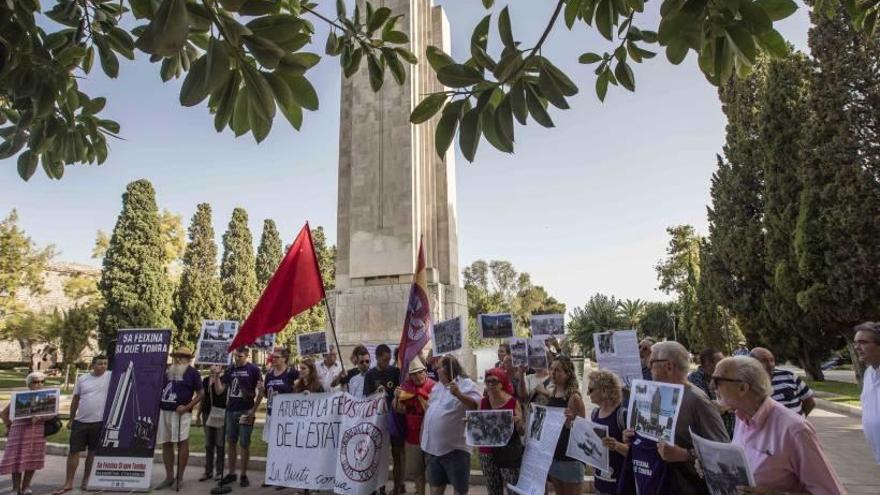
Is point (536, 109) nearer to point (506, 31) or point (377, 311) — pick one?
point (506, 31)

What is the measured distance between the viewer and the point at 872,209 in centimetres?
1603

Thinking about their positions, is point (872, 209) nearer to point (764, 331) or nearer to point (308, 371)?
point (764, 331)

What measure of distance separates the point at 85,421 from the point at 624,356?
7.35 meters

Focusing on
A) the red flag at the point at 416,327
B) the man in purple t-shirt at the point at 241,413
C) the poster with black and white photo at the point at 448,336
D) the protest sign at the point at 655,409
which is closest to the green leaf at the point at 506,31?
the protest sign at the point at 655,409

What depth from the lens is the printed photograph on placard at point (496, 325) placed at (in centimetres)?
871

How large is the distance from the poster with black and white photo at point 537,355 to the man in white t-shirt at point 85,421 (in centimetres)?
607

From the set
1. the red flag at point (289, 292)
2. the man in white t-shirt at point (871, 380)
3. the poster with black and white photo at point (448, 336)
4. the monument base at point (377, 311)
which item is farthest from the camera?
the monument base at point (377, 311)

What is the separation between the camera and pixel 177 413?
7.54 meters

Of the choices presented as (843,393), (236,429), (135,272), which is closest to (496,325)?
(236,429)

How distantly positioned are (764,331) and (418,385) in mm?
22304

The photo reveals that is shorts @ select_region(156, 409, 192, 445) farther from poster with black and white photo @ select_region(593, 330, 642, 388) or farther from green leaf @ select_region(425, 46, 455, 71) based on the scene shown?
green leaf @ select_region(425, 46, 455, 71)

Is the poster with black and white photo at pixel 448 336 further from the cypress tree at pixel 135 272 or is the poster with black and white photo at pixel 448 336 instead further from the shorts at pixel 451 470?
the cypress tree at pixel 135 272

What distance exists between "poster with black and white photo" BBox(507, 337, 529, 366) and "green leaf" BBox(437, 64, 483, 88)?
5.97 metres

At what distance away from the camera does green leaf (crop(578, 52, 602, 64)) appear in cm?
275
